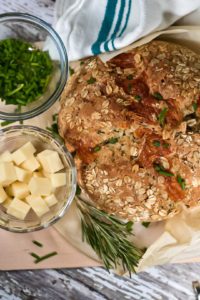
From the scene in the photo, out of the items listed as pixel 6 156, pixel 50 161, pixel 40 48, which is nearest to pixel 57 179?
pixel 50 161

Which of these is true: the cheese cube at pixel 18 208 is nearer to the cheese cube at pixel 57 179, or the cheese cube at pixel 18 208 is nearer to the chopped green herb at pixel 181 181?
the cheese cube at pixel 57 179

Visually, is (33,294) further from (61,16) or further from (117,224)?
(61,16)

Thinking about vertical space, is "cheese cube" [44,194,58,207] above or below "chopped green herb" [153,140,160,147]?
below

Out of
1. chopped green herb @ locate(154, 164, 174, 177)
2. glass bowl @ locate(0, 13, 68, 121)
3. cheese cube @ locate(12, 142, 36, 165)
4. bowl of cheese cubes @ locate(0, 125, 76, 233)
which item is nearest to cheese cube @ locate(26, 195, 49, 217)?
bowl of cheese cubes @ locate(0, 125, 76, 233)

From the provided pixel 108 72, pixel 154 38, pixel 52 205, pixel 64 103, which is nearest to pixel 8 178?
pixel 52 205

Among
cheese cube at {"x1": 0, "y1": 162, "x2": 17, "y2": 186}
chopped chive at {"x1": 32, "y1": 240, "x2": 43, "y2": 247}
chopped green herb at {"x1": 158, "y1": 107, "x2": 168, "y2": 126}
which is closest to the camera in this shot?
chopped green herb at {"x1": 158, "y1": 107, "x2": 168, "y2": 126}

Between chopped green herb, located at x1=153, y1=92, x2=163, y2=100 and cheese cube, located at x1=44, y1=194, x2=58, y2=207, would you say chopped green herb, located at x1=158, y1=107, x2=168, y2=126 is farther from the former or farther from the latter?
cheese cube, located at x1=44, y1=194, x2=58, y2=207

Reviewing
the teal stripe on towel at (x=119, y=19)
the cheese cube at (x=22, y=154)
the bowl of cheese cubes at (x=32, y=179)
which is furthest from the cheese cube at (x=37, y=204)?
the teal stripe on towel at (x=119, y=19)
